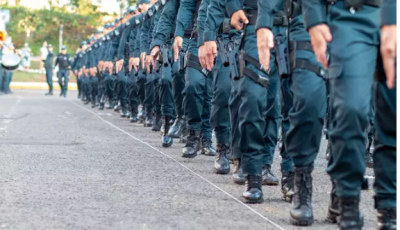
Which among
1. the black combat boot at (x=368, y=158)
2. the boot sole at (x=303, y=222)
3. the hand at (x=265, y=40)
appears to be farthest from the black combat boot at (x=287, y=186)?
the black combat boot at (x=368, y=158)

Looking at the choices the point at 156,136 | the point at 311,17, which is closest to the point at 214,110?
the point at 311,17

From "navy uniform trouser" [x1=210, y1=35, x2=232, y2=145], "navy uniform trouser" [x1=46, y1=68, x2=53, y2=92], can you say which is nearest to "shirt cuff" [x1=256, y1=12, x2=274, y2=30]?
"navy uniform trouser" [x1=210, y1=35, x2=232, y2=145]

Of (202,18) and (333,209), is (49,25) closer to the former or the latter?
(202,18)

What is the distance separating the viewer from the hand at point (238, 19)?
681cm

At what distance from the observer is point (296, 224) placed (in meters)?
5.49

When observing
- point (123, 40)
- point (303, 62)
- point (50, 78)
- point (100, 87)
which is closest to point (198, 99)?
point (303, 62)

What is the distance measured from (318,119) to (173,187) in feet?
5.74

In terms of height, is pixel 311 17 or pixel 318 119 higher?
pixel 311 17

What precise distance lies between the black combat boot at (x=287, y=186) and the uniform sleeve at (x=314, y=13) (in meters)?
1.81

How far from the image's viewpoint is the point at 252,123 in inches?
256

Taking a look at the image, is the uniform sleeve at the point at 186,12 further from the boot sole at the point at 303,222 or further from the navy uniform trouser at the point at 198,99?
the boot sole at the point at 303,222

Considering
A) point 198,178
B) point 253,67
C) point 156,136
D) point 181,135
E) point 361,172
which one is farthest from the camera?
point 156,136

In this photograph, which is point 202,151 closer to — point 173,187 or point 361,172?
point 173,187

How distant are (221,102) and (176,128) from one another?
3.53m
